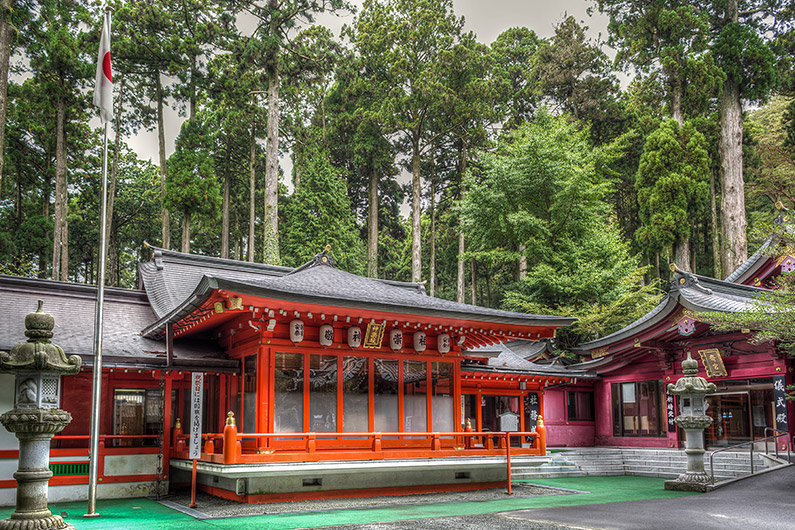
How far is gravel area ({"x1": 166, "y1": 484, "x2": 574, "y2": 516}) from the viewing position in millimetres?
10094

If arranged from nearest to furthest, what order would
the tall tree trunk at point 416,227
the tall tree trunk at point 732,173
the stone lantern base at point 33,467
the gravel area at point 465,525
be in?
1. the stone lantern base at point 33,467
2. the gravel area at point 465,525
3. the tall tree trunk at point 732,173
4. the tall tree trunk at point 416,227

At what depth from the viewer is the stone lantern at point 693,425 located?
40.6ft

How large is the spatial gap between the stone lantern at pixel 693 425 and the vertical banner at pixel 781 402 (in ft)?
12.5

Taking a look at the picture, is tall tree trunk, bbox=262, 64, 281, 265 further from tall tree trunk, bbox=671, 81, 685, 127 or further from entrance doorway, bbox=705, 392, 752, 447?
tall tree trunk, bbox=671, 81, 685, 127

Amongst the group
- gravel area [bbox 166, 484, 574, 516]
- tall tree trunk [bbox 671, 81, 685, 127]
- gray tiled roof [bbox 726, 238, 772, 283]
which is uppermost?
tall tree trunk [bbox 671, 81, 685, 127]

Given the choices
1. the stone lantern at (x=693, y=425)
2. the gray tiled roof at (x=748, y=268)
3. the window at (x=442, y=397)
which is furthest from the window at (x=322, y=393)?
the gray tiled roof at (x=748, y=268)

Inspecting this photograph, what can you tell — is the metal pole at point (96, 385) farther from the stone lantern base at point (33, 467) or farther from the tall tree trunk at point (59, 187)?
the tall tree trunk at point (59, 187)

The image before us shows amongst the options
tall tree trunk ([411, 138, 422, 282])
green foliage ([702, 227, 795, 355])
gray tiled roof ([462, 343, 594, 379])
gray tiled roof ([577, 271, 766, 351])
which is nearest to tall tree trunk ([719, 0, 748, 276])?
gray tiled roof ([577, 271, 766, 351])

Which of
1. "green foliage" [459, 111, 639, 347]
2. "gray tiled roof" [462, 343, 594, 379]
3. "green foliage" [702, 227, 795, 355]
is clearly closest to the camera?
"green foliage" [702, 227, 795, 355]

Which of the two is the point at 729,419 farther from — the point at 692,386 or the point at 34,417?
the point at 34,417

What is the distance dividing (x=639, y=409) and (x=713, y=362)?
140 inches

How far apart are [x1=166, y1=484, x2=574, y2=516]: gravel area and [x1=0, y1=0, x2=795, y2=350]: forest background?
11.4 meters

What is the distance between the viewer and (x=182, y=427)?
44.6ft

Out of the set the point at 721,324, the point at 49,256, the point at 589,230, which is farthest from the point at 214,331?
the point at 49,256
